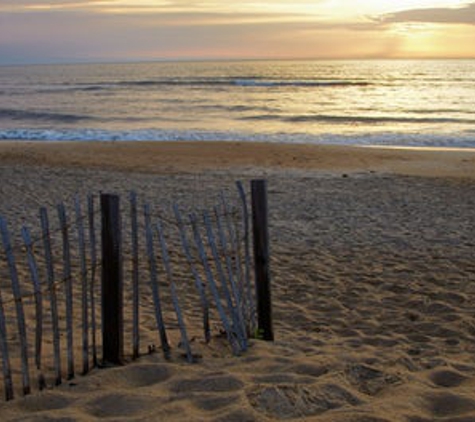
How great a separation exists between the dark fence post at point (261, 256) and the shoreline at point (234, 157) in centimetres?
997

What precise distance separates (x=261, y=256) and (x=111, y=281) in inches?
46.2

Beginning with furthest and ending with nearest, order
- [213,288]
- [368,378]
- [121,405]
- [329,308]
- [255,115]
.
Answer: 1. [255,115]
2. [329,308]
3. [213,288]
4. [368,378]
5. [121,405]

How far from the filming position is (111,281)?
13.3 ft

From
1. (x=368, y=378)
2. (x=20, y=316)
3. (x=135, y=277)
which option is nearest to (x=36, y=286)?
(x=20, y=316)

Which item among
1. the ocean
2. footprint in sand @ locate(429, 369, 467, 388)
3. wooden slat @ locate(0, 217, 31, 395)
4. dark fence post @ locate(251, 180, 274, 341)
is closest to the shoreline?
the ocean

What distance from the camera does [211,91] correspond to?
48906 mm

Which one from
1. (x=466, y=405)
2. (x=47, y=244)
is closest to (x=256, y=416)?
(x=466, y=405)

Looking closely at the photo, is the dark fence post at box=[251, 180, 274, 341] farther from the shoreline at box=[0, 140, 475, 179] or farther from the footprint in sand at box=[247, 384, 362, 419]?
the shoreline at box=[0, 140, 475, 179]

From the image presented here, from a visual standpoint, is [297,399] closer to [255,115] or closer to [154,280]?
[154,280]

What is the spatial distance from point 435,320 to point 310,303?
113 cm

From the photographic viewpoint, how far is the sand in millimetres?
3527

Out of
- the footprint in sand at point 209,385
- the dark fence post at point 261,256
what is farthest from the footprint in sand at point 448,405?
the dark fence post at point 261,256

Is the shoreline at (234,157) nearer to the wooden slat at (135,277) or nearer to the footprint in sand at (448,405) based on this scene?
the wooden slat at (135,277)

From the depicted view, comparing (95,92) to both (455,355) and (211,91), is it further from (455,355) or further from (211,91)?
(455,355)
